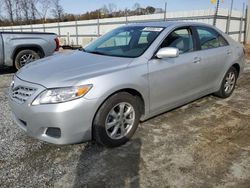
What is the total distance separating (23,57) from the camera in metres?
7.84

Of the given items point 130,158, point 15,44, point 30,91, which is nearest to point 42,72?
point 30,91

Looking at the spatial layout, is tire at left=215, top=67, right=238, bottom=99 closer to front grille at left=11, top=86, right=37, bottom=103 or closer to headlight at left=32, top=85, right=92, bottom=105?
headlight at left=32, top=85, right=92, bottom=105

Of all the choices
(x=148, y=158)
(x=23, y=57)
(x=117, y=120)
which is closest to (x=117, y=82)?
(x=117, y=120)

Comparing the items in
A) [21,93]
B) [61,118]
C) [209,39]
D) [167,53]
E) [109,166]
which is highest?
[209,39]

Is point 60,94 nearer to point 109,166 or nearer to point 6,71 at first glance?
point 109,166

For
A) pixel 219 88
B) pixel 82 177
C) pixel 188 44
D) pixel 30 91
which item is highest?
pixel 188 44

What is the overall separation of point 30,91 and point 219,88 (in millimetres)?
3483

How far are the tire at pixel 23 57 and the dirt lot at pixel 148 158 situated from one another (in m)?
3.86

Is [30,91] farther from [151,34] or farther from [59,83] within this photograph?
[151,34]

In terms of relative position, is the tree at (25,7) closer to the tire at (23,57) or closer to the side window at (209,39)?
the tire at (23,57)

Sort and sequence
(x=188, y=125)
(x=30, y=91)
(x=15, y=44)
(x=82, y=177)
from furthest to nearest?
(x=15, y=44), (x=188, y=125), (x=30, y=91), (x=82, y=177)

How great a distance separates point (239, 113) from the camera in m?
4.59

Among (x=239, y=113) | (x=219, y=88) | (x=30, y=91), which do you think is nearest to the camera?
(x=30, y=91)

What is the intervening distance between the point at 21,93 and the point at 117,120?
119 cm
